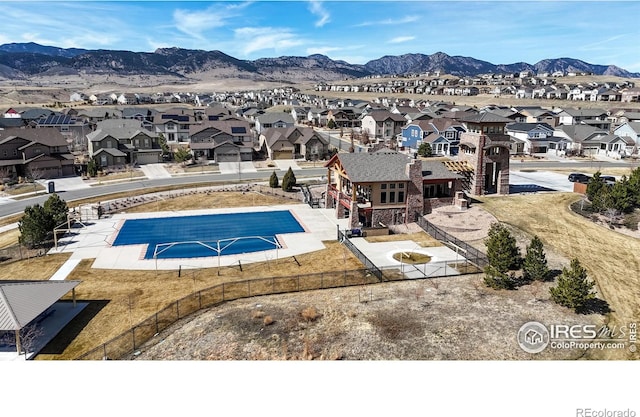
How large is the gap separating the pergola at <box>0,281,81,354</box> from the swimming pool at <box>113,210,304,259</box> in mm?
11738

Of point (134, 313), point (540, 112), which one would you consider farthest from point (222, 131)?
point (540, 112)

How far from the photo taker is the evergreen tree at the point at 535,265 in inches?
1238

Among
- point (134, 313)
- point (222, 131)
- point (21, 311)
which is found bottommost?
point (134, 313)

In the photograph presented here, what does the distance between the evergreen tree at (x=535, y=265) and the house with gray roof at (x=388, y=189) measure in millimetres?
16568

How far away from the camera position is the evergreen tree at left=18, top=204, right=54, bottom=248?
40.1m

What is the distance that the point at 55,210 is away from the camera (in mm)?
44156

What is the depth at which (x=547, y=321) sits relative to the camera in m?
26.1

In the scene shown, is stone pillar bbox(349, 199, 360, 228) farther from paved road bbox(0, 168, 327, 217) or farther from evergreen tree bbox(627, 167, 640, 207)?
paved road bbox(0, 168, 327, 217)

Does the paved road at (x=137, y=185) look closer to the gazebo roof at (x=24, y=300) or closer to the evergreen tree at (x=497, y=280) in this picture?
the gazebo roof at (x=24, y=300)

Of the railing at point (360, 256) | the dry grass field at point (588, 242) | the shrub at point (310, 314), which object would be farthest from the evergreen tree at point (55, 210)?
the dry grass field at point (588, 242)

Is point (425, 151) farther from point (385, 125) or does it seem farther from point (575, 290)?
point (575, 290)

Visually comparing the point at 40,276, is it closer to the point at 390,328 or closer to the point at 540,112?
the point at 390,328
